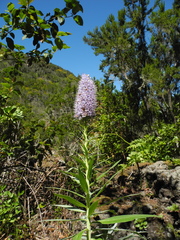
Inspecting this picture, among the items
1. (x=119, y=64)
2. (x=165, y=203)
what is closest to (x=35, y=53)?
(x=165, y=203)

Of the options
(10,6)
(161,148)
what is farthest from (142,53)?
(10,6)

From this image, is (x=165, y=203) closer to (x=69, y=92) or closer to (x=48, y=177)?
(x=48, y=177)

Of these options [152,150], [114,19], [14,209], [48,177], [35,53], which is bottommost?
[14,209]

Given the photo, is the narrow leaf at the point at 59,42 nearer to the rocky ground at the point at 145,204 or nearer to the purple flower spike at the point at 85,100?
the purple flower spike at the point at 85,100

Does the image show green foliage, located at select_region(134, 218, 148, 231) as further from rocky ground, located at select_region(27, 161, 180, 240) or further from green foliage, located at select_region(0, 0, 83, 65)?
green foliage, located at select_region(0, 0, 83, 65)

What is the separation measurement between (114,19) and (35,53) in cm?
1132

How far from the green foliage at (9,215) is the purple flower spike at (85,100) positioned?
4.35ft

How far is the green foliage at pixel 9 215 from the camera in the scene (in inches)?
80.9

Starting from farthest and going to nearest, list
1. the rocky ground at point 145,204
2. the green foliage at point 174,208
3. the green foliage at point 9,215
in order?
the green foliage at point 174,208 < the rocky ground at point 145,204 < the green foliage at point 9,215

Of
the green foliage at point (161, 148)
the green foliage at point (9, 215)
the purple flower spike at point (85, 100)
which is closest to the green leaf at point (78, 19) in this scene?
the purple flower spike at point (85, 100)

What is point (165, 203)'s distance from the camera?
118 inches

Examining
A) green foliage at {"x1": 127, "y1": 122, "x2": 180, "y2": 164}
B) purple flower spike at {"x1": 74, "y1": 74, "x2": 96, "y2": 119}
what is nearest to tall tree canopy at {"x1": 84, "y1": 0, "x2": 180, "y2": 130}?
green foliage at {"x1": 127, "y1": 122, "x2": 180, "y2": 164}

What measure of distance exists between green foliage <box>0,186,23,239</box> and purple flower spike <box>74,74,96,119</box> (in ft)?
4.35

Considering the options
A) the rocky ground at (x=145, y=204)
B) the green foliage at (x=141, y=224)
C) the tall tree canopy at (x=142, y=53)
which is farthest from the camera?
the tall tree canopy at (x=142, y=53)
